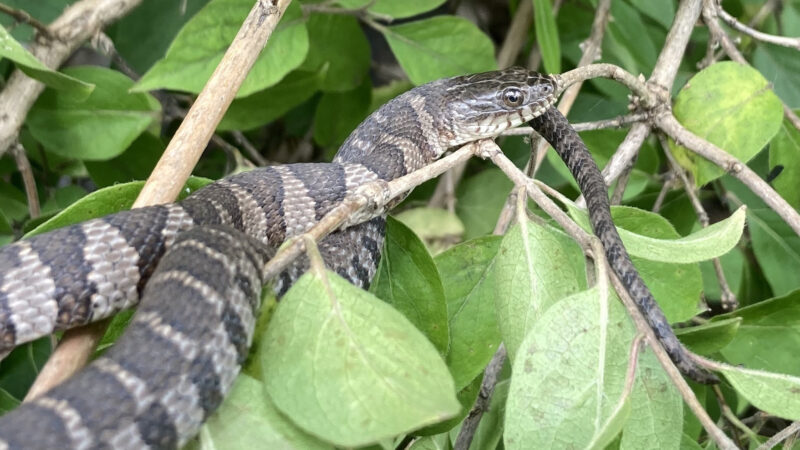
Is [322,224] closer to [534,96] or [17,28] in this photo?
[534,96]

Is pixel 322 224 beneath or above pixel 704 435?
above

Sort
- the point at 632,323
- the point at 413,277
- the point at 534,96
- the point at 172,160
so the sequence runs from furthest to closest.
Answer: the point at 534,96 → the point at 413,277 → the point at 172,160 → the point at 632,323

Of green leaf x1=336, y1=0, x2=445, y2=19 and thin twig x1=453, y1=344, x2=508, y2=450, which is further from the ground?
green leaf x1=336, y1=0, x2=445, y2=19

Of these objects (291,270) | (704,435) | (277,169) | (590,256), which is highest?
(590,256)

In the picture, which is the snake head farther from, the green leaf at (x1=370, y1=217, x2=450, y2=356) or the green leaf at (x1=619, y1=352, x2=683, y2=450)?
the green leaf at (x1=619, y1=352, x2=683, y2=450)

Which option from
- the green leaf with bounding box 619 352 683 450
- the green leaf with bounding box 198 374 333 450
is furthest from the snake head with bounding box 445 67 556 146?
the green leaf with bounding box 198 374 333 450

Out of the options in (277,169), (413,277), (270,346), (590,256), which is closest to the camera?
(270,346)

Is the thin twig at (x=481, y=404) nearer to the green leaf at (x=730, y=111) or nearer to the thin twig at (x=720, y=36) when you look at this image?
the green leaf at (x=730, y=111)

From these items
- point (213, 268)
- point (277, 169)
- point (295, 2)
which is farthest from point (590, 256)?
point (295, 2)
